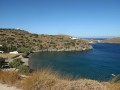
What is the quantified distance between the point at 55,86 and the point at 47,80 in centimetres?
36

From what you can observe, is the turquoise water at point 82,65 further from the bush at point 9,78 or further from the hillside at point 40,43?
the hillside at point 40,43

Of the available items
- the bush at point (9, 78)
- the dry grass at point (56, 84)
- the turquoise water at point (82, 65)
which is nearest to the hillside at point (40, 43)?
the turquoise water at point (82, 65)

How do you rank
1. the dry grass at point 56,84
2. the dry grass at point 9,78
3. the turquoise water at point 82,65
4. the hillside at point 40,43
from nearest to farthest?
the dry grass at point 56,84 → the dry grass at point 9,78 → the turquoise water at point 82,65 → the hillside at point 40,43

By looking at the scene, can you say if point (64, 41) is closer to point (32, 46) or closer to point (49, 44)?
point (49, 44)

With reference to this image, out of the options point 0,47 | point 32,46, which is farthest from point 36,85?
point 32,46

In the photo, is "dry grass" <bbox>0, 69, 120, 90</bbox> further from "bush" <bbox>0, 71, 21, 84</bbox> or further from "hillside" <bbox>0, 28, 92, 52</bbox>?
"hillside" <bbox>0, 28, 92, 52</bbox>

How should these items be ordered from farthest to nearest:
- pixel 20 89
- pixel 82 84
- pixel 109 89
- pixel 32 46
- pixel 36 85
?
pixel 32 46
pixel 20 89
pixel 36 85
pixel 82 84
pixel 109 89

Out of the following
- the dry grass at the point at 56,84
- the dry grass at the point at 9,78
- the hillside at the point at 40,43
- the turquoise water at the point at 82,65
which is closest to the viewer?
the dry grass at the point at 56,84

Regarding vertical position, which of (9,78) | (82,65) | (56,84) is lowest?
(82,65)

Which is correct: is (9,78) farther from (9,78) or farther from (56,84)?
(56,84)

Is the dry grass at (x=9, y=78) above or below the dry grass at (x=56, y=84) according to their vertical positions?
below

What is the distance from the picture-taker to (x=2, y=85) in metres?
7.87

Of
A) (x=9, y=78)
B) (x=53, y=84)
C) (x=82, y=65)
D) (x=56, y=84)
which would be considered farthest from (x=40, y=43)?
(x=56, y=84)

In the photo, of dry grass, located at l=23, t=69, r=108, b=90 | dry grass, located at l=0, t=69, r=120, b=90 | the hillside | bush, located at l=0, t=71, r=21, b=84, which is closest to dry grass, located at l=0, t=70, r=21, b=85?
bush, located at l=0, t=71, r=21, b=84
